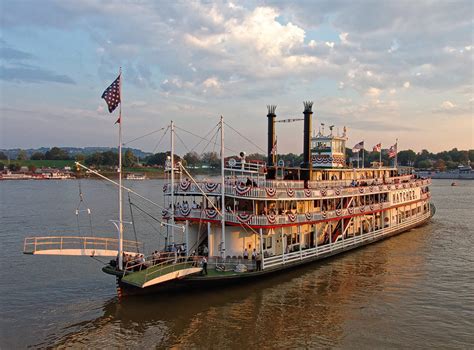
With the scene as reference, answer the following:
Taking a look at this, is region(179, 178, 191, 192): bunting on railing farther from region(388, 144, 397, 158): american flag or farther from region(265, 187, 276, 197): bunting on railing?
region(388, 144, 397, 158): american flag

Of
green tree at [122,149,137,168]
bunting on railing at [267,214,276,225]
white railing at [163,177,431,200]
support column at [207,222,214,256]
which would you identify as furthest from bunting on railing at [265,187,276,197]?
green tree at [122,149,137,168]

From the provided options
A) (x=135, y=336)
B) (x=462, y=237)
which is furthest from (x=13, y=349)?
(x=462, y=237)

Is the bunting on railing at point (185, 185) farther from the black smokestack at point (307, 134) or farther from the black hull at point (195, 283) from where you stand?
the black smokestack at point (307, 134)

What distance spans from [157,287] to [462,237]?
34280 mm

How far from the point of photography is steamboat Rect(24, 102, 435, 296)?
77.3 ft

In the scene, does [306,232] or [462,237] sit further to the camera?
[462,237]

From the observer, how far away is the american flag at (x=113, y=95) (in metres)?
22.3

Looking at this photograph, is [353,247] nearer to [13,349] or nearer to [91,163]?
[13,349]

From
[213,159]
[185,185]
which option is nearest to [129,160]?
[213,159]

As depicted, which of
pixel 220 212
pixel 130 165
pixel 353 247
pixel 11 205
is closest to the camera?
pixel 220 212

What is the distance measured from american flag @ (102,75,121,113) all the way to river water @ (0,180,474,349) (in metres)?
10.5

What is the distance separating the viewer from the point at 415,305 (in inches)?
922

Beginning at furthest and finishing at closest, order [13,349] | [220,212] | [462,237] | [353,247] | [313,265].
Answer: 1. [462,237]
2. [353,247]
3. [313,265]
4. [220,212]
5. [13,349]

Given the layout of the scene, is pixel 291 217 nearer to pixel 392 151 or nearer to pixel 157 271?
pixel 157 271
